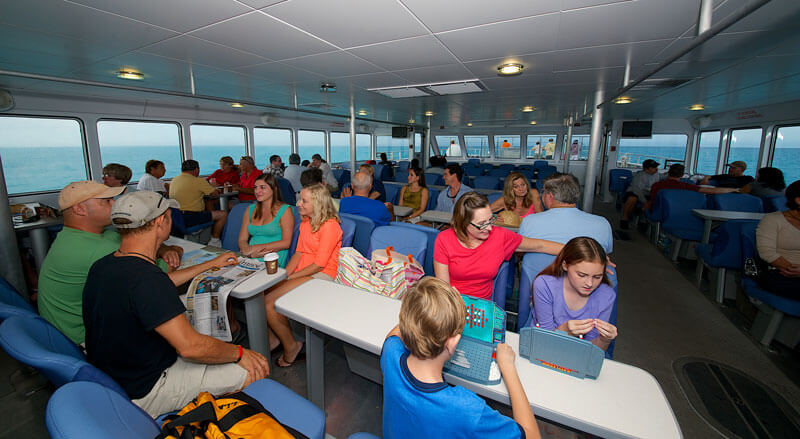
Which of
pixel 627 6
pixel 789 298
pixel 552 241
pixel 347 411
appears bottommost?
pixel 347 411

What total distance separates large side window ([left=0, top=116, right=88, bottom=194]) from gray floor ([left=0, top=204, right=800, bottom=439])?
168 inches

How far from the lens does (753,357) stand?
9.05 feet

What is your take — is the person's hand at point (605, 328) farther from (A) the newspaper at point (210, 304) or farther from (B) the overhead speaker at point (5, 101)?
(B) the overhead speaker at point (5, 101)

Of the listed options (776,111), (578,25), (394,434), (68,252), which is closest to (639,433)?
(394,434)

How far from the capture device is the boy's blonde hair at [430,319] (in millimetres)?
1011

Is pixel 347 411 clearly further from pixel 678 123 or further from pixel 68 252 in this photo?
pixel 678 123

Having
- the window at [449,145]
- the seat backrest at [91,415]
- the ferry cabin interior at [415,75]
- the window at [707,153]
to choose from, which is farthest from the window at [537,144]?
the seat backrest at [91,415]

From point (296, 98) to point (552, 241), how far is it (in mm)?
5497

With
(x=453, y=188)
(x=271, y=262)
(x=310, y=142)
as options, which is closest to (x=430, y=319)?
(x=271, y=262)

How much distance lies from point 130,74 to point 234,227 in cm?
282

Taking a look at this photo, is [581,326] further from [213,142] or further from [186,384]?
[213,142]

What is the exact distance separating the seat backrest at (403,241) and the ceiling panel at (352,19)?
61.5 inches

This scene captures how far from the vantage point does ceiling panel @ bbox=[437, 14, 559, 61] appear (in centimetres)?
241

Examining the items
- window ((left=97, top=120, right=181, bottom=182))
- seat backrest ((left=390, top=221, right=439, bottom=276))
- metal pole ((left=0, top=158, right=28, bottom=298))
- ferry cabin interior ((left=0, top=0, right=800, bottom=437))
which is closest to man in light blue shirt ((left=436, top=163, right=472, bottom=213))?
ferry cabin interior ((left=0, top=0, right=800, bottom=437))
